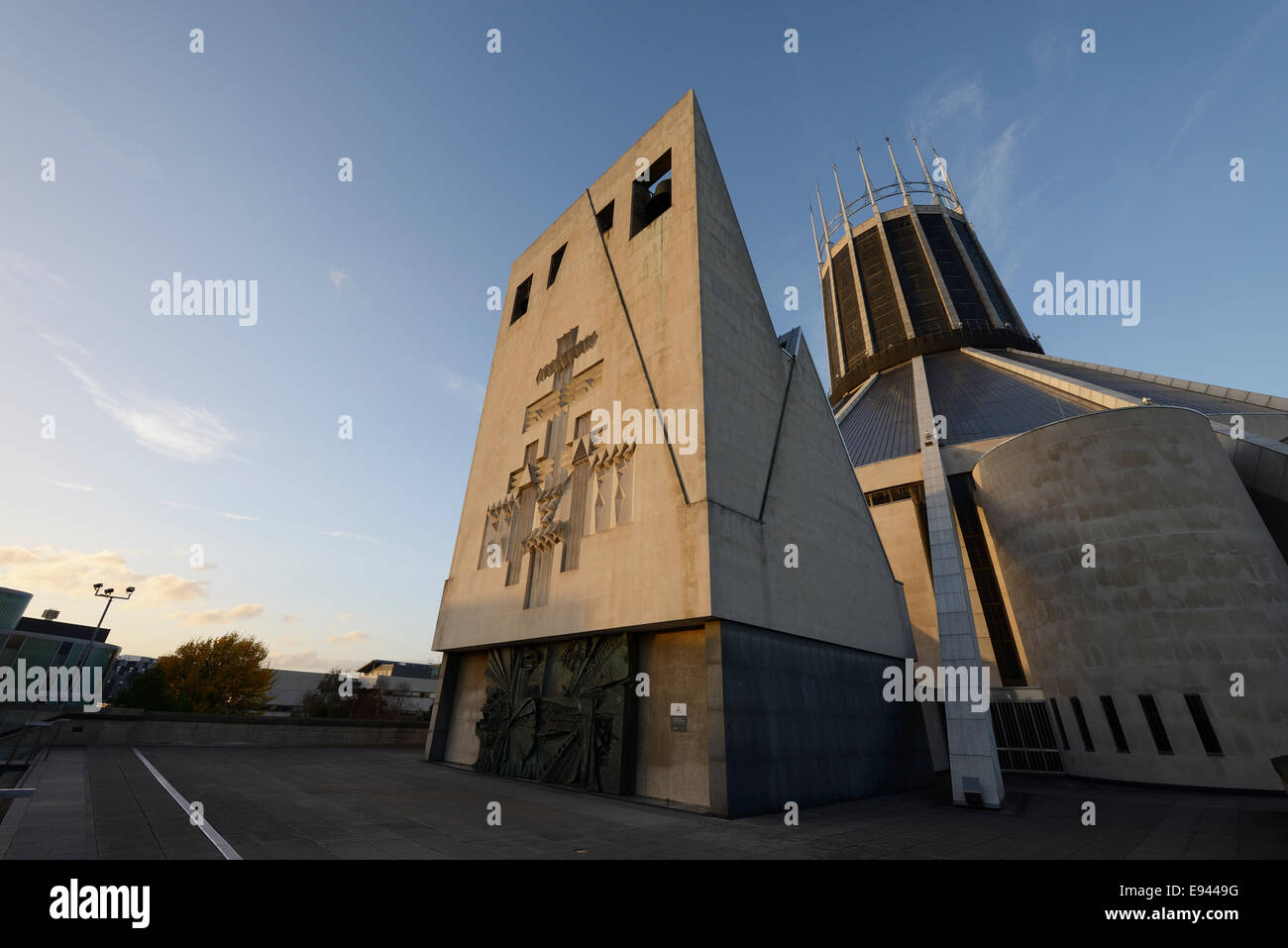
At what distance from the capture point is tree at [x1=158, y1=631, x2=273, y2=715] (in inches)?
1658

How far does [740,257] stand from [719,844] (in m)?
18.3

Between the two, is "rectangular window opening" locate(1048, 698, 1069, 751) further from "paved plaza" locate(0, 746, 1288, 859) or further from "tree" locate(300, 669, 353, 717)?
"tree" locate(300, 669, 353, 717)

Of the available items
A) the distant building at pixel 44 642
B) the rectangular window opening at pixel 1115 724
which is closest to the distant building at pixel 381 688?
the distant building at pixel 44 642

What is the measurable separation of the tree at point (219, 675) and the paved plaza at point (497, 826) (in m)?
31.0

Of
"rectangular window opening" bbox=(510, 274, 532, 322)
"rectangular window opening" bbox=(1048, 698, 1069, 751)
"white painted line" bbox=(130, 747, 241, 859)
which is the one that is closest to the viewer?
"white painted line" bbox=(130, 747, 241, 859)

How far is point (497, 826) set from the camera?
9984 millimetres

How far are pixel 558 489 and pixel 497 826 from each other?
Answer: 38.2ft

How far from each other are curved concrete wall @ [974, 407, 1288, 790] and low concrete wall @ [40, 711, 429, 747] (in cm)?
3273

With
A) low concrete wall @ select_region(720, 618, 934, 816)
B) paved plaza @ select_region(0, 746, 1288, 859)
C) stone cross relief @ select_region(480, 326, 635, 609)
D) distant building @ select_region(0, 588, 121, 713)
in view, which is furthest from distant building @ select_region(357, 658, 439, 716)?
low concrete wall @ select_region(720, 618, 934, 816)

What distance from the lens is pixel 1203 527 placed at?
20391 millimetres

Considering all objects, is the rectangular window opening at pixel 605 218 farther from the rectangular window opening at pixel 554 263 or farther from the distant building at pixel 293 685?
the distant building at pixel 293 685
